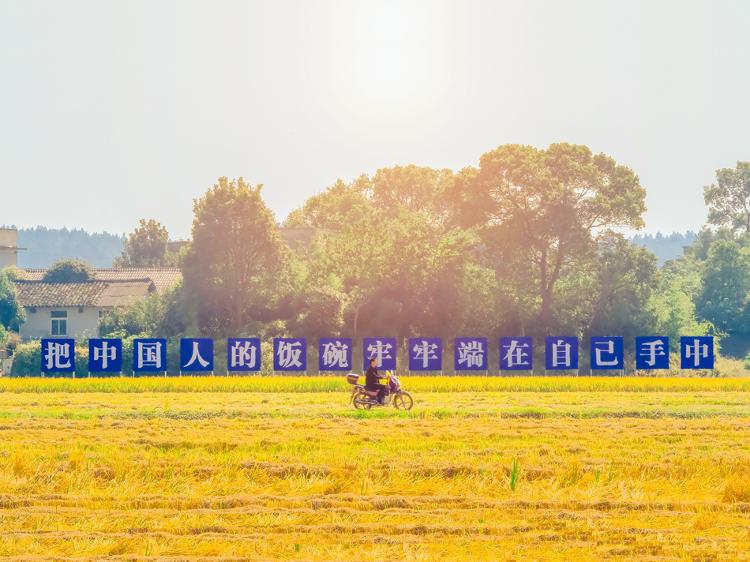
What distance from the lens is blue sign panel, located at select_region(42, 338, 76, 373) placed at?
153 ft

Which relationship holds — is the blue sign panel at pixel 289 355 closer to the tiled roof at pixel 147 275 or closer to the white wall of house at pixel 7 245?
the tiled roof at pixel 147 275

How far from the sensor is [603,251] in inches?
2368

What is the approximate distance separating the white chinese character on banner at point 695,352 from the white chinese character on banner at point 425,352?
10.4 m

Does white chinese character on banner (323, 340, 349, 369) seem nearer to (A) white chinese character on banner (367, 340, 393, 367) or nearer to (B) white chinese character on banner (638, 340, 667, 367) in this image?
(A) white chinese character on banner (367, 340, 393, 367)

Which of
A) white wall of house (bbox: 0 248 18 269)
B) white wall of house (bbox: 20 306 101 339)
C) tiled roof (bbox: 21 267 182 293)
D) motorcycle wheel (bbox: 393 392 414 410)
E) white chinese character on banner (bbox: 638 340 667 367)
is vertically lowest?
motorcycle wheel (bbox: 393 392 414 410)

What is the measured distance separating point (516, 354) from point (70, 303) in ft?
104

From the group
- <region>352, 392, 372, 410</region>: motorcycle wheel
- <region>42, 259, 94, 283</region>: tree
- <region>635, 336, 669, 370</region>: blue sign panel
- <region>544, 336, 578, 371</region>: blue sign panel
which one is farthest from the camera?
<region>42, 259, 94, 283</region>: tree

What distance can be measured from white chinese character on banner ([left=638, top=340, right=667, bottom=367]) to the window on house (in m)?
36.3

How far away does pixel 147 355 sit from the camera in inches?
1841

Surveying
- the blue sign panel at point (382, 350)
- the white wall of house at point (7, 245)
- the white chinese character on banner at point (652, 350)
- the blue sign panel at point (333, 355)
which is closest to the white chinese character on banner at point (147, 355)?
the blue sign panel at point (333, 355)

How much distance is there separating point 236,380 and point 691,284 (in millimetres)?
53952

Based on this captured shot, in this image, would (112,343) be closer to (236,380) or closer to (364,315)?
(236,380)

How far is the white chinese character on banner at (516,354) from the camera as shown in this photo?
49.1 m

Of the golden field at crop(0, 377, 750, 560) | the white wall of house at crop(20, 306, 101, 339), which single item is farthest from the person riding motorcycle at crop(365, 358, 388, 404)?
the white wall of house at crop(20, 306, 101, 339)
